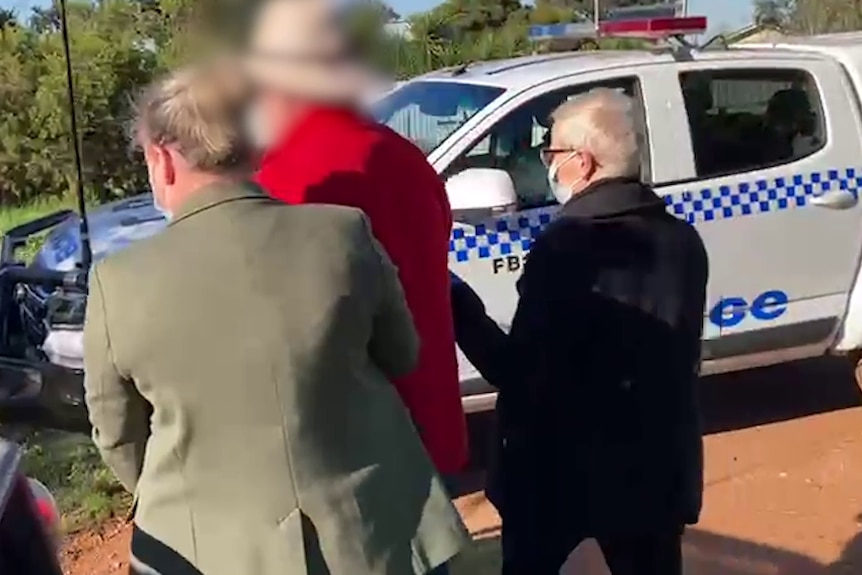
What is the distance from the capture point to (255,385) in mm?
2062

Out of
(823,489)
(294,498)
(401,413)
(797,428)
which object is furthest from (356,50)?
(797,428)

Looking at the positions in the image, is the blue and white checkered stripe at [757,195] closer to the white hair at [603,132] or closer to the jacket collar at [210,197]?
the white hair at [603,132]

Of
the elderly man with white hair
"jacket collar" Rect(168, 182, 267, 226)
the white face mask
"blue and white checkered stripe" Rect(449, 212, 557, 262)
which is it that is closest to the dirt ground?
"blue and white checkered stripe" Rect(449, 212, 557, 262)

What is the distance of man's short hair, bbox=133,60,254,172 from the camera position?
2088mm

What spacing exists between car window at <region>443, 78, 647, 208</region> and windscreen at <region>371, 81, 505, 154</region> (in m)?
0.12

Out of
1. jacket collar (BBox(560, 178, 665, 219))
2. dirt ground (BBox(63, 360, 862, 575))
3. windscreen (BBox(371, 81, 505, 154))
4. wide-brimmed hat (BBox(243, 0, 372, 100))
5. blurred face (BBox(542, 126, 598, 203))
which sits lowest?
dirt ground (BBox(63, 360, 862, 575))

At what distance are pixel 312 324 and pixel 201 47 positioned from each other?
1.90ft

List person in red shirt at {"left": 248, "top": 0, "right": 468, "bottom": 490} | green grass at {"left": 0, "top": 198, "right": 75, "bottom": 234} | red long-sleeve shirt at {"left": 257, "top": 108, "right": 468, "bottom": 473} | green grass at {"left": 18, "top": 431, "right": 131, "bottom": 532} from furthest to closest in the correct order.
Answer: green grass at {"left": 0, "top": 198, "right": 75, "bottom": 234}
green grass at {"left": 18, "top": 431, "right": 131, "bottom": 532}
red long-sleeve shirt at {"left": 257, "top": 108, "right": 468, "bottom": 473}
person in red shirt at {"left": 248, "top": 0, "right": 468, "bottom": 490}

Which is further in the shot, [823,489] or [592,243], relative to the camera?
[823,489]

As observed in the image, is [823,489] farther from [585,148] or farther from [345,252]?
[345,252]

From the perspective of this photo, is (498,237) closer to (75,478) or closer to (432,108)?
(432,108)

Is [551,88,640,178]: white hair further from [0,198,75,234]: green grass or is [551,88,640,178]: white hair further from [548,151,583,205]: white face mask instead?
[0,198,75,234]: green grass

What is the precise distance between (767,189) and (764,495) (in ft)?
4.32

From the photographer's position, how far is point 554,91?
523cm
